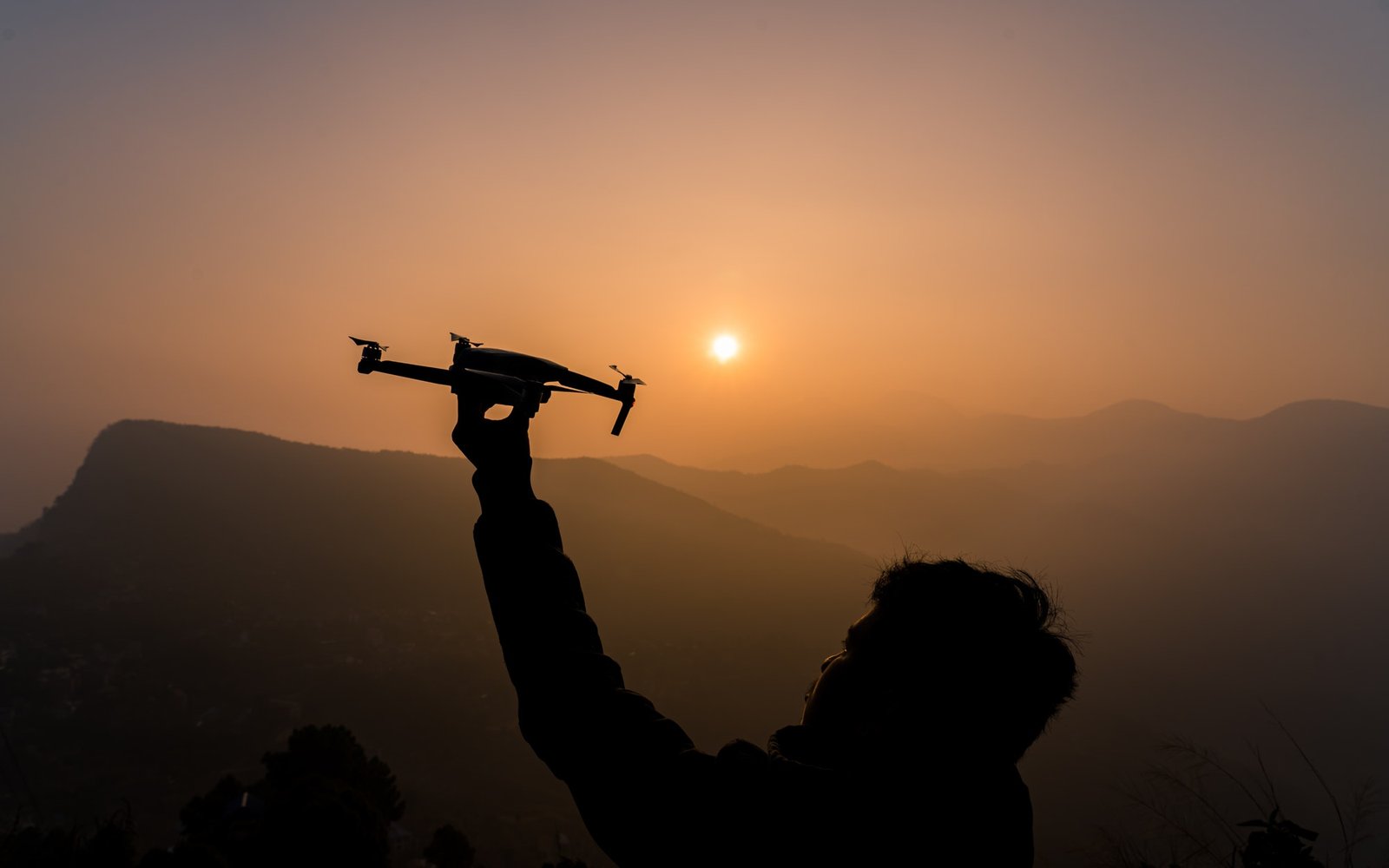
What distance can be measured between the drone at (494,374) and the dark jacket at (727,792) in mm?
834

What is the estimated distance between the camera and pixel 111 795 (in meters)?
59.6

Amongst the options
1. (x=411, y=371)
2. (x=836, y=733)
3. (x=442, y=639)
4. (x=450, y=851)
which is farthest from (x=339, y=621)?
(x=836, y=733)

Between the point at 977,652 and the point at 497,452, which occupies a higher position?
the point at 497,452

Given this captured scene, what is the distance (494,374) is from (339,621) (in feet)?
386

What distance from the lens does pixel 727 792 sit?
1524mm

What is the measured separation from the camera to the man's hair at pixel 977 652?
1724 millimetres

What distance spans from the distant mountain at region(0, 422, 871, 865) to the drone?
6067 cm

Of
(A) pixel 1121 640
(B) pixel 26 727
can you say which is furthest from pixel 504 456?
(A) pixel 1121 640

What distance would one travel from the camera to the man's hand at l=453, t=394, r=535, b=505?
2.03 metres

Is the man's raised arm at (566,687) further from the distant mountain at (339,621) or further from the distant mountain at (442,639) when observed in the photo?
the distant mountain at (339,621)

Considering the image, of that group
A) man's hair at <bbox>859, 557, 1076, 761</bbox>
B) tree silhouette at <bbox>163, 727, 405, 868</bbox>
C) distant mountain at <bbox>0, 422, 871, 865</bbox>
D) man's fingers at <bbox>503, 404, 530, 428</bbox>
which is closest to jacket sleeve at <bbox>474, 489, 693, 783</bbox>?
man's fingers at <bbox>503, 404, 530, 428</bbox>

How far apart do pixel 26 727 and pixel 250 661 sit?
2124 centimetres

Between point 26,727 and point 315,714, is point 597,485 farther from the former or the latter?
point 26,727

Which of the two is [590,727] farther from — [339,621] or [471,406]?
[339,621]
